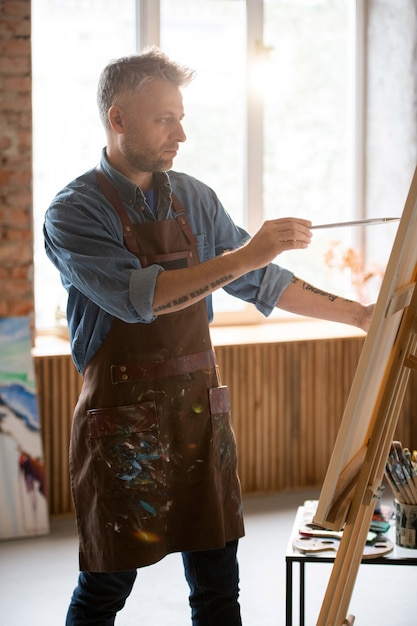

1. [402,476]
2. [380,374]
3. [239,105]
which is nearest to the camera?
[380,374]

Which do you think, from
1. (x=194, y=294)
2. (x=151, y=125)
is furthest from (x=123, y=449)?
(x=151, y=125)

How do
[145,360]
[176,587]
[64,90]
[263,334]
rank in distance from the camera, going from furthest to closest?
1. [263,334]
2. [64,90]
3. [176,587]
4. [145,360]

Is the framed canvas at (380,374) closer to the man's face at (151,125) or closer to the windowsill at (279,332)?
the man's face at (151,125)

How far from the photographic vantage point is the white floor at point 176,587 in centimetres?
314

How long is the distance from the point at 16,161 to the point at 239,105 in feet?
4.40

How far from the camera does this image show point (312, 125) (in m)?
5.14

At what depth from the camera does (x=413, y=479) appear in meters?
2.67

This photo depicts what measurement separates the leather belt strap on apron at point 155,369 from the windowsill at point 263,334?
76.2 inches

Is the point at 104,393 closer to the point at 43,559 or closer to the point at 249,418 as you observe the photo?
the point at 43,559

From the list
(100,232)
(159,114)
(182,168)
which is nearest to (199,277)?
(100,232)

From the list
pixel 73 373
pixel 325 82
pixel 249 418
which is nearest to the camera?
pixel 73 373

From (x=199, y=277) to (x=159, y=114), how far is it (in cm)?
43

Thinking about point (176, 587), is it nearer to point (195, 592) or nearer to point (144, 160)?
point (195, 592)

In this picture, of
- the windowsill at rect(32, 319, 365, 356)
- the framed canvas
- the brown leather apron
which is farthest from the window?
the framed canvas
